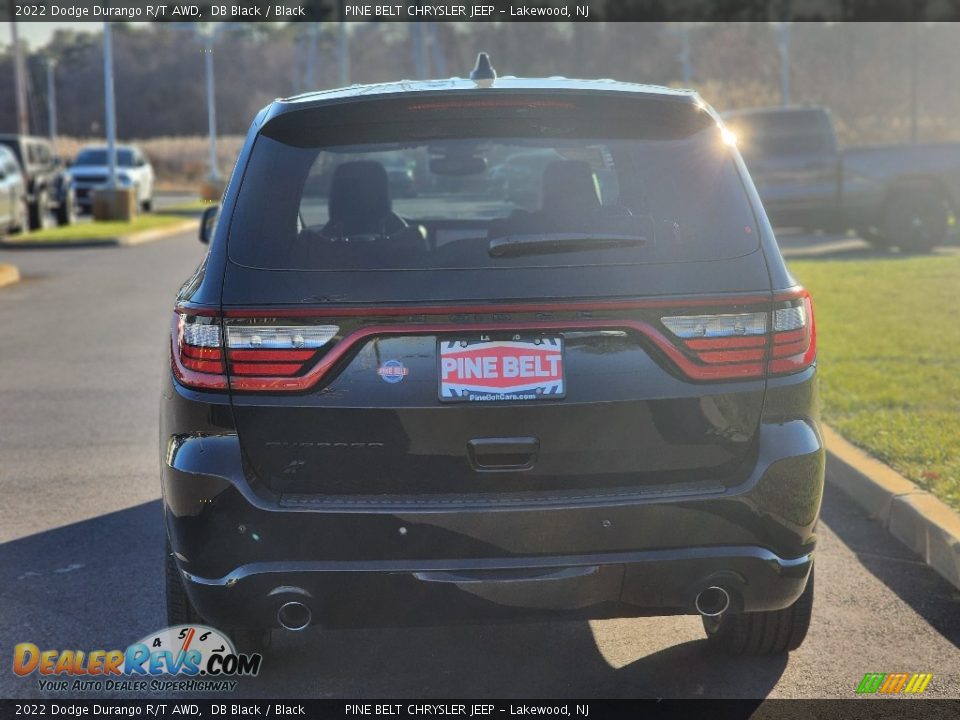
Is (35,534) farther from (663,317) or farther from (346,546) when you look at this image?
(663,317)

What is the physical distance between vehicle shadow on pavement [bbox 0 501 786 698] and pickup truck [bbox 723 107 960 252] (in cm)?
1737

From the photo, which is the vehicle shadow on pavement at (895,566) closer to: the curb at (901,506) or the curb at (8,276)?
the curb at (901,506)

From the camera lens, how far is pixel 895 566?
5.56 meters

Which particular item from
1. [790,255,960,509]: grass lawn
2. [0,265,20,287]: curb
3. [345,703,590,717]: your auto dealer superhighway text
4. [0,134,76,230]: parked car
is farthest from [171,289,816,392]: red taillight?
[0,134,76,230]: parked car

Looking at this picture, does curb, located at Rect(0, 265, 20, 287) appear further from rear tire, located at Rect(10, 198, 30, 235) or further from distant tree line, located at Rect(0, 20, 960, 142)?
distant tree line, located at Rect(0, 20, 960, 142)

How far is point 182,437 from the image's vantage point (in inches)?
148

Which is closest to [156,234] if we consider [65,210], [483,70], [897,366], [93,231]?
[93,231]

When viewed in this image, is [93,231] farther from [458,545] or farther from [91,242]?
[458,545]

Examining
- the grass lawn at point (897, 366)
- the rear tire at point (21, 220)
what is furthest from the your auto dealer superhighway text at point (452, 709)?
the rear tire at point (21, 220)

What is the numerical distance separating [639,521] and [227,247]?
1.29m

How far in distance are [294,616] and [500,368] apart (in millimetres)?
835

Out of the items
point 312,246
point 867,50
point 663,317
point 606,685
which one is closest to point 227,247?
point 312,246

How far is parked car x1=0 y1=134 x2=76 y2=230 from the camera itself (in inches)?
1199

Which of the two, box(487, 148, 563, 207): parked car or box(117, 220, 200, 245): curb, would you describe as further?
box(117, 220, 200, 245): curb
